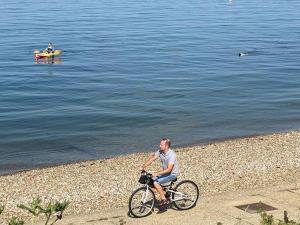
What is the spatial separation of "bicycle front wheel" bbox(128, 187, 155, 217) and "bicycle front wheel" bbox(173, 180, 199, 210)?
2.60 feet

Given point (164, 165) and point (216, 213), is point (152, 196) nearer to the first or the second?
point (164, 165)

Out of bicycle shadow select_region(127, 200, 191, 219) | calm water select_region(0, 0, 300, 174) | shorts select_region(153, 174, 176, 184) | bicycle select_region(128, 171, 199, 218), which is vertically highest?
calm water select_region(0, 0, 300, 174)

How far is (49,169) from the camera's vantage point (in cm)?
2567

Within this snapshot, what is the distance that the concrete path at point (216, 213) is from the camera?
16.7 meters

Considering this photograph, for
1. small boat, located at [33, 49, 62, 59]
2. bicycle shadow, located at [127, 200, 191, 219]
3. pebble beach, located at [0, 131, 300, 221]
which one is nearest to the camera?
bicycle shadow, located at [127, 200, 191, 219]

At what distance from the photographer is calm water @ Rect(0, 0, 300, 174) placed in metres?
32.4

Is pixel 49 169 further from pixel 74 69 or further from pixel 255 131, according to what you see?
pixel 74 69

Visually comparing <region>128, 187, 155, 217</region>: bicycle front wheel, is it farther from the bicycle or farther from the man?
the man

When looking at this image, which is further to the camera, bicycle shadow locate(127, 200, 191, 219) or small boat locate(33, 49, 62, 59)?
small boat locate(33, 49, 62, 59)

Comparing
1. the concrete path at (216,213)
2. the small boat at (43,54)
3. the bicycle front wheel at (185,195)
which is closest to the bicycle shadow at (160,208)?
the concrete path at (216,213)

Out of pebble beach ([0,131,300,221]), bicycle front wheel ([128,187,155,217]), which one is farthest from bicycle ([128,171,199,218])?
pebble beach ([0,131,300,221])

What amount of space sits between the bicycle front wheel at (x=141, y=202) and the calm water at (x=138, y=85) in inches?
442

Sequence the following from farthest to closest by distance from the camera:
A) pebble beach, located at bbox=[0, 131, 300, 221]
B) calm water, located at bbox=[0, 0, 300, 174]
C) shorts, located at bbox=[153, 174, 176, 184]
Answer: calm water, located at bbox=[0, 0, 300, 174] < pebble beach, located at bbox=[0, 131, 300, 221] < shorts, located at bbox=[153, 174, 176, 184]

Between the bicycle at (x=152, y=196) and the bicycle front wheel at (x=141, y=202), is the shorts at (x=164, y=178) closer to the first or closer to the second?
the bicycle at (x=152, y=196)
